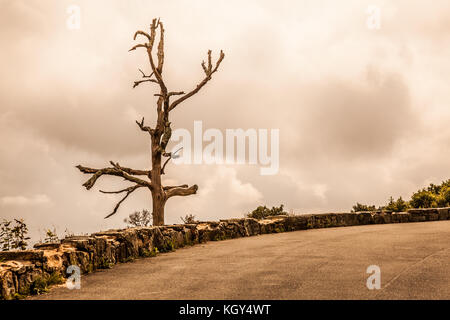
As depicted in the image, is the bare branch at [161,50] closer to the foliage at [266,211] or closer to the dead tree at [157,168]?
the dead tree at [157,168]

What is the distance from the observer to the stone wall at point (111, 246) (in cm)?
794

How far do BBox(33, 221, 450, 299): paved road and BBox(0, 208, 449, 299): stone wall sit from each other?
1.32ft

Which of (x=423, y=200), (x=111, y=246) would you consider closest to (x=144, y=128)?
(x=111, y=246)

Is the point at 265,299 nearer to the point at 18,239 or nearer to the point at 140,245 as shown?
the point at 140,245

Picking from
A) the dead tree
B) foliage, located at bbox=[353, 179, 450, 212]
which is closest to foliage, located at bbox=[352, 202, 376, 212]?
foliage, located at bbox=[353, 179, 450, 212]

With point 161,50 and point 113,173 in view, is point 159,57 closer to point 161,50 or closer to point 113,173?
point 161,50

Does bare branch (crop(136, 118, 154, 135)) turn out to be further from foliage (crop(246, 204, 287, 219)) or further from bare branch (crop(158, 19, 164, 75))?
foliage (crop(246, 204, 287, 219))

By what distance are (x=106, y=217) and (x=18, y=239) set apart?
9822 millimetres

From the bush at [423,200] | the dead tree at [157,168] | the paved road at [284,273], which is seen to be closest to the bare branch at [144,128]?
the dead tree at [157,168]

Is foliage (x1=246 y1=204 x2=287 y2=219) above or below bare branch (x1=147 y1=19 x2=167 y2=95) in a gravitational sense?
below

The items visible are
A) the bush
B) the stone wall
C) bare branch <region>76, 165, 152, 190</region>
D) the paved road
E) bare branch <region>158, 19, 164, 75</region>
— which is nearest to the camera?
the paved road

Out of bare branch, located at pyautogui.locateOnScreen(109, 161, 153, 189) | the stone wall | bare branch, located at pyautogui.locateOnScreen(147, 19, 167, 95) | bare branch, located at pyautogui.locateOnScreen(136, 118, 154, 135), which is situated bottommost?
the stone wall

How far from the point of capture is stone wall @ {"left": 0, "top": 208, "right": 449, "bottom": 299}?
26.0 ft

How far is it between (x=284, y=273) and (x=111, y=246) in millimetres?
4218
